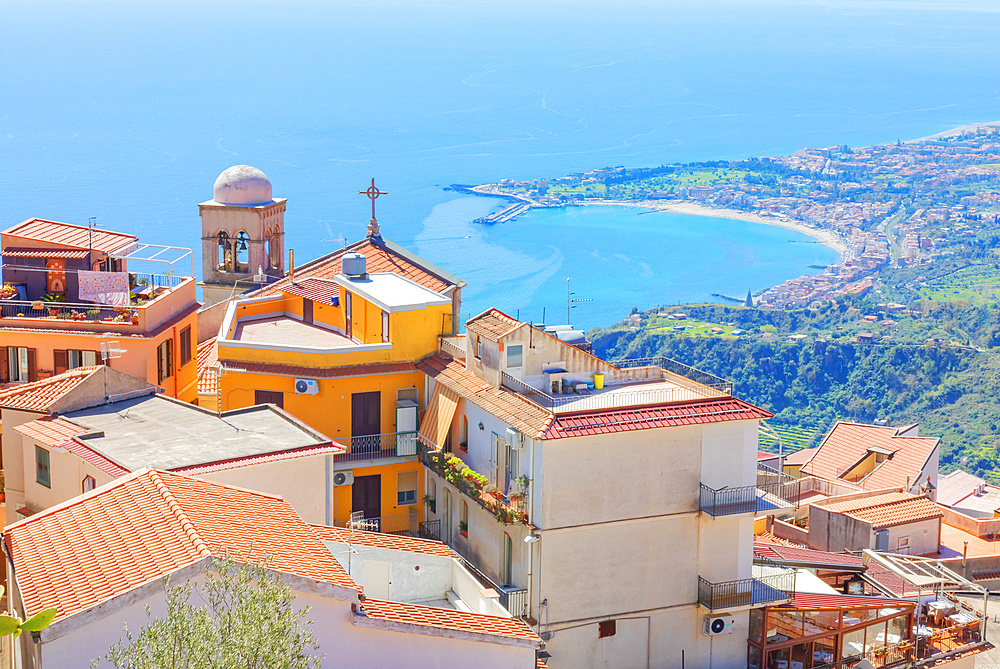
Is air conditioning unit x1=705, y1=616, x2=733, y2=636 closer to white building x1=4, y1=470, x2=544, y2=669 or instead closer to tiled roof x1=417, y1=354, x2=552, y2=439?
tiled roof x1=417, y1=354, x2=552, y2=439

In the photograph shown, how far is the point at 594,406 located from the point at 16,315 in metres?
13.7

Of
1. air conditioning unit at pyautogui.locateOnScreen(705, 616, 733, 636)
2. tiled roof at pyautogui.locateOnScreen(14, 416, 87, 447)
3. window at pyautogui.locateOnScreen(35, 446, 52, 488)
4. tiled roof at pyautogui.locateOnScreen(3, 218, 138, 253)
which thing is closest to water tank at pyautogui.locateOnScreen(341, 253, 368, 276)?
tiled roof at pyautogui.locateOnScreen(3, 218, 138, 253)

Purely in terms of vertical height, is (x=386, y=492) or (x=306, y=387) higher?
(x=306, y=387)

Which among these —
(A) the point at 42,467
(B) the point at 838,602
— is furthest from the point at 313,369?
(B) the point at 838,602

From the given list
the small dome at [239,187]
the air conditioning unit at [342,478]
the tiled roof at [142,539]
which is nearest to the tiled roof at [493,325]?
the air conditioning unit at [342,478]

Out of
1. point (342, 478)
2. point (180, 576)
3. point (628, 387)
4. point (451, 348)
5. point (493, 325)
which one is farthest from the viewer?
point (451, 348)

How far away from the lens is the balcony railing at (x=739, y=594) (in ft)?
77.9

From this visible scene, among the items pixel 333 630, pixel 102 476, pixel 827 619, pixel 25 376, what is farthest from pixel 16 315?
pixel 827 619

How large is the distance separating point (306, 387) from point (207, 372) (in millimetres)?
4128

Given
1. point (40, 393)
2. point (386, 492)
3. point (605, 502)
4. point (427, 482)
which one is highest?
point (40, 393)

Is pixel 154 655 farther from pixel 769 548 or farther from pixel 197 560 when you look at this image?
pixel 769 548

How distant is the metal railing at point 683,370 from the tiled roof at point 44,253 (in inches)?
534

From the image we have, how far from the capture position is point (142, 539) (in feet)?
43.7

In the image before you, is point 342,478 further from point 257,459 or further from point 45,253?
point 45,253
